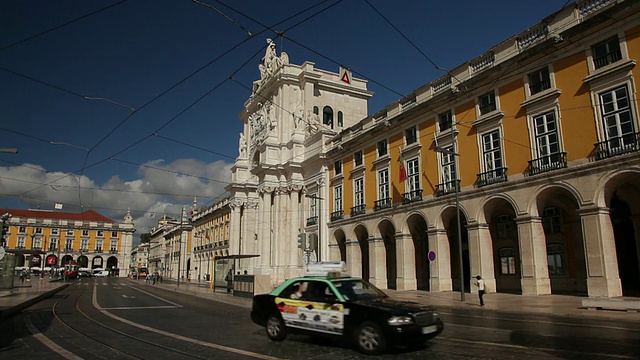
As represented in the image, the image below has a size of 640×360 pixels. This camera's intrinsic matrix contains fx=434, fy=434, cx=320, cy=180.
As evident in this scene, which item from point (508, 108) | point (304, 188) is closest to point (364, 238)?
point (304, 188)

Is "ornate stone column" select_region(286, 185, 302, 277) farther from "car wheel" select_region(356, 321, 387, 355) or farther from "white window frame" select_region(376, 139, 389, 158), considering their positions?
"car wheel" select_region(356, 321, 387, 355)

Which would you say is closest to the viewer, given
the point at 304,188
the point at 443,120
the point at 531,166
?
the point at 531,166

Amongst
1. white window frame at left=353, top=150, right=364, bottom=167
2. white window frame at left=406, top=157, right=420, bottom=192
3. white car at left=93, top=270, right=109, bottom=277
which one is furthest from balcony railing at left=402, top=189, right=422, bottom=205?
white car at left=93, top=270, right=109, bottom=277

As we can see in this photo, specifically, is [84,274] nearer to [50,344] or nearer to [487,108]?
[487,108]

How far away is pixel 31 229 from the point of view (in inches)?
4053

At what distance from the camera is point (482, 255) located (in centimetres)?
2520

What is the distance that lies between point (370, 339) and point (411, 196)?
23276 millimetres

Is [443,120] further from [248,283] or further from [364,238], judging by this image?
[248,283]

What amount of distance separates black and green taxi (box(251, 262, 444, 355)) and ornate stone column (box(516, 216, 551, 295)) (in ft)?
50.2

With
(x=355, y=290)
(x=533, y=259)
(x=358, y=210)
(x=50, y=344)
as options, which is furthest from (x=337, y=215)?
(x=50, y=344)

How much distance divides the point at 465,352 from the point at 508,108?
19.0 meters

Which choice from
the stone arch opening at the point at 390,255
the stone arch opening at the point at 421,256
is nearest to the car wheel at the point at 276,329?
the stone arch opening at the point at 421,256

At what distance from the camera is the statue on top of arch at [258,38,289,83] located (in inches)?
2111

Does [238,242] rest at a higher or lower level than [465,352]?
higher
